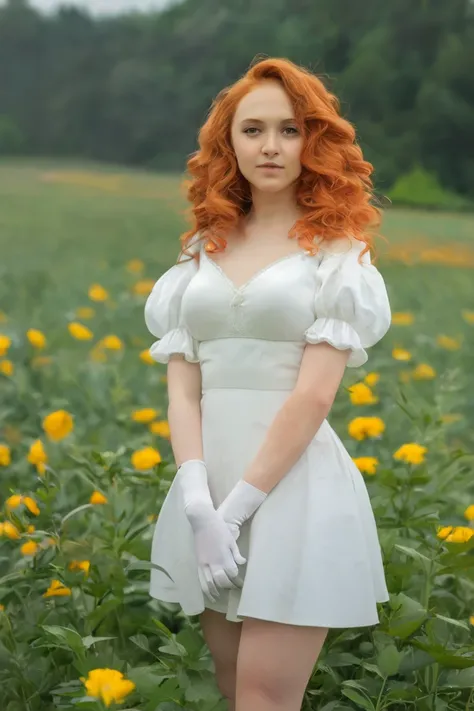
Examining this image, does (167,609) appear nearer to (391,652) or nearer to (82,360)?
(391,652)

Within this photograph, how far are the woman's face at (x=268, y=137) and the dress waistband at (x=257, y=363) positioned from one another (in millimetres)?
203

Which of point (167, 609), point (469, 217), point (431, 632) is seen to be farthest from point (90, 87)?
point (431, 632)

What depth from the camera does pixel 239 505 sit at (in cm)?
121

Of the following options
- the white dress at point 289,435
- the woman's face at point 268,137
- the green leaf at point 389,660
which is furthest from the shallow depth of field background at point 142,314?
the woman's face at point 268,137

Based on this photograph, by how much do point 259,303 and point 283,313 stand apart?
0.11ft

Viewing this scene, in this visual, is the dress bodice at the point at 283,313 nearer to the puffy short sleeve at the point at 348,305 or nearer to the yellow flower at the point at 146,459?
the puffy short sleeve at the point at 348,305

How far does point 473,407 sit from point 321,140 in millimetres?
1955

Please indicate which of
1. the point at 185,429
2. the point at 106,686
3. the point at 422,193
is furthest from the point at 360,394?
the point at 422,193

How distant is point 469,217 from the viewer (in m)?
4.75

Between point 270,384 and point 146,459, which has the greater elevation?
point 270,384

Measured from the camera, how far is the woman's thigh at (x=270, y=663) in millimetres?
1201

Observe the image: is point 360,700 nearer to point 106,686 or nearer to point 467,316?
point 106,686

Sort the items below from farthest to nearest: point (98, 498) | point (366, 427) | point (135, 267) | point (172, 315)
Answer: point (135, 267) → point (366, 427) → point (98, 498) → point (172, 315)

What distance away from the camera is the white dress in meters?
1.21
